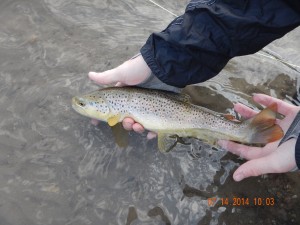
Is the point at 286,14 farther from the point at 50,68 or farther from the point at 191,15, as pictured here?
the point at 50,68

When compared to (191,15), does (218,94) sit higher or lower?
lower

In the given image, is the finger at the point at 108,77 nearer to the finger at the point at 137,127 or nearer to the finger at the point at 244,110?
the finger at the point at 137,127

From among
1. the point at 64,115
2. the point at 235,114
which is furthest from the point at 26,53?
the point at 235,114

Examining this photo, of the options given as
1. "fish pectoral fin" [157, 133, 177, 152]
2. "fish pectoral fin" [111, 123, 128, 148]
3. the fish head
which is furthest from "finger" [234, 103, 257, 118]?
the fish head

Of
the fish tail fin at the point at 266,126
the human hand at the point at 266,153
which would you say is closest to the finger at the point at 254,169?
the human hand at the point at 266,153

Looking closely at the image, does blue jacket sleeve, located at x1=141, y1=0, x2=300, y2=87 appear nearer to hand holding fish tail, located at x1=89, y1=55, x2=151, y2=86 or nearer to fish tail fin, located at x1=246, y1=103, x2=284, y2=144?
hand holding fish tail, located at x1=89, y1=55, x2=151, y2=86

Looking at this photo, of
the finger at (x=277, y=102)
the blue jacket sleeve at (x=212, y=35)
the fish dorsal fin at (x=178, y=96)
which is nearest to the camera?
the blue jacket sleeve at (x=212, y=35)
